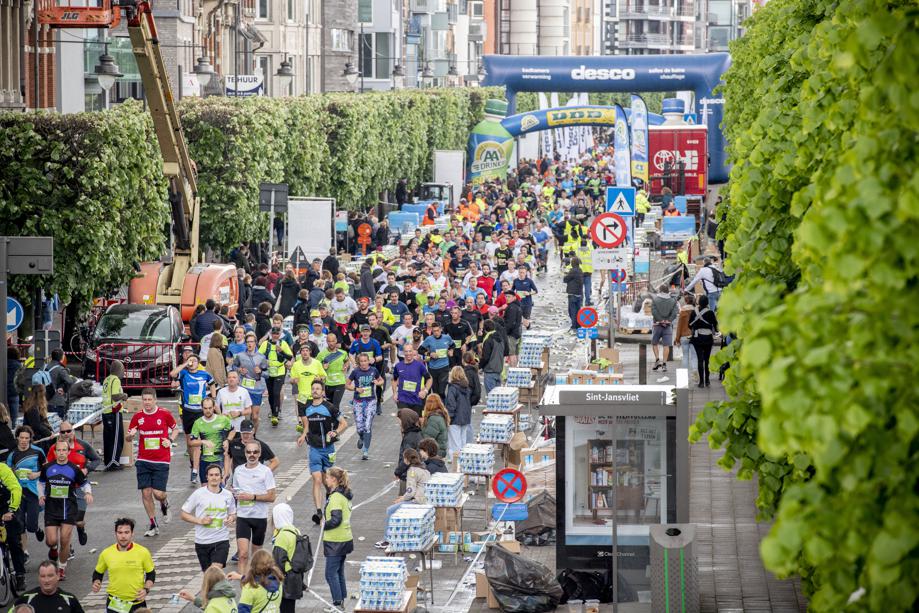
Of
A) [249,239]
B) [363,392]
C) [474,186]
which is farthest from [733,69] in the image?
[474,186]

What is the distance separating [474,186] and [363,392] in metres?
42.0

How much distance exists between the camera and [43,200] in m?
28.8

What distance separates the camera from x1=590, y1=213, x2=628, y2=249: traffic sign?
25.2 meters

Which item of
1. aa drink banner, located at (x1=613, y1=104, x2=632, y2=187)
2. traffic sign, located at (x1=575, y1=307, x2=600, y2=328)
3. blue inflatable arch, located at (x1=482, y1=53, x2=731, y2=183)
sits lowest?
traffic sign, located at (x1=575, y1=307, x2=600, y2=328)

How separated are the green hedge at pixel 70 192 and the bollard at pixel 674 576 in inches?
666

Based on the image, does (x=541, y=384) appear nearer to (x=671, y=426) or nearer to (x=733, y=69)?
(x=733, y=69)

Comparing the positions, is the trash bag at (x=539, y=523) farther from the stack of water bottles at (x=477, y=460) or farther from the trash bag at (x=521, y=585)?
the trash bag at (x=521, y=585)

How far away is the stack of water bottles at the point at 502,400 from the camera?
2175 centimetres

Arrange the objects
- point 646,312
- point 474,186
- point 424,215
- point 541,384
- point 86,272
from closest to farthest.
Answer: point 541,384 → point 86,272 → point 646,312 → point 424,215 → point 474,186

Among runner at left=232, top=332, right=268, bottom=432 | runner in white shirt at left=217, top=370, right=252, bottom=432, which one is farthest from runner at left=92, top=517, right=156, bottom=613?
runner at left=232, top=332, right=268, bottom=432

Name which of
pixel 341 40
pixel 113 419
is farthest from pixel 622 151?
pixel 341 40

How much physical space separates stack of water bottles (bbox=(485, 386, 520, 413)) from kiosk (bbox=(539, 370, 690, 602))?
6.51 m

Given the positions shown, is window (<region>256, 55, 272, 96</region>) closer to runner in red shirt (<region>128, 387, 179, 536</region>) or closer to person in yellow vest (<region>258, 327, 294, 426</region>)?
person in yellow vest (<region>258, 327, 294, 426</region>)

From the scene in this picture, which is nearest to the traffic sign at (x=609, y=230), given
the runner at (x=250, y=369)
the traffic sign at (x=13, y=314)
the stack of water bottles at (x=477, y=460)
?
the runner at (x=250, y=369)
